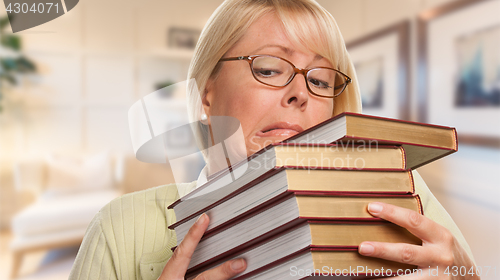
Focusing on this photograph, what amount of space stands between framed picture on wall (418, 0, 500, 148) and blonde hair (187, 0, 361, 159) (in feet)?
2.83

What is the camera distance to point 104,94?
1.91 meters

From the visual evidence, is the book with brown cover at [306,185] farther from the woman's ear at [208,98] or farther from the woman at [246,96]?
the woman's ear at [208,98]

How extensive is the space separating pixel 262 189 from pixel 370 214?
0.15m

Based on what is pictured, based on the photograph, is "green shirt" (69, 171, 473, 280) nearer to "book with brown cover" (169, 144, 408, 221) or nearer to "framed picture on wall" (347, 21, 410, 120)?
"book with brown cover" (169, 144, 408, 221)

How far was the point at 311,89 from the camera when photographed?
725 mm

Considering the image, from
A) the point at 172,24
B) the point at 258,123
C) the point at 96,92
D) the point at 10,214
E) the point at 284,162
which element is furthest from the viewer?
Result: the point at 10,214

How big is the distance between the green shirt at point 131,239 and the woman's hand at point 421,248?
38 centimetres

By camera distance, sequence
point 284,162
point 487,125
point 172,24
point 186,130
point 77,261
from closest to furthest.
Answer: point 284,162
point 77,261
point 186,130
point 487,125
point 172,24

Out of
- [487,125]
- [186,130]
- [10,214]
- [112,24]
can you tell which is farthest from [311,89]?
[10,214]

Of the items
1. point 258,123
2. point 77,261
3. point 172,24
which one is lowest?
point 77,261

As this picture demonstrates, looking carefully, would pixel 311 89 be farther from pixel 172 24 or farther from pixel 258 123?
pixel 172 24

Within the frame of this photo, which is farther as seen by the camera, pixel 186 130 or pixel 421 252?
pixel 186 130

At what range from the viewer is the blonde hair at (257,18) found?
729mm
